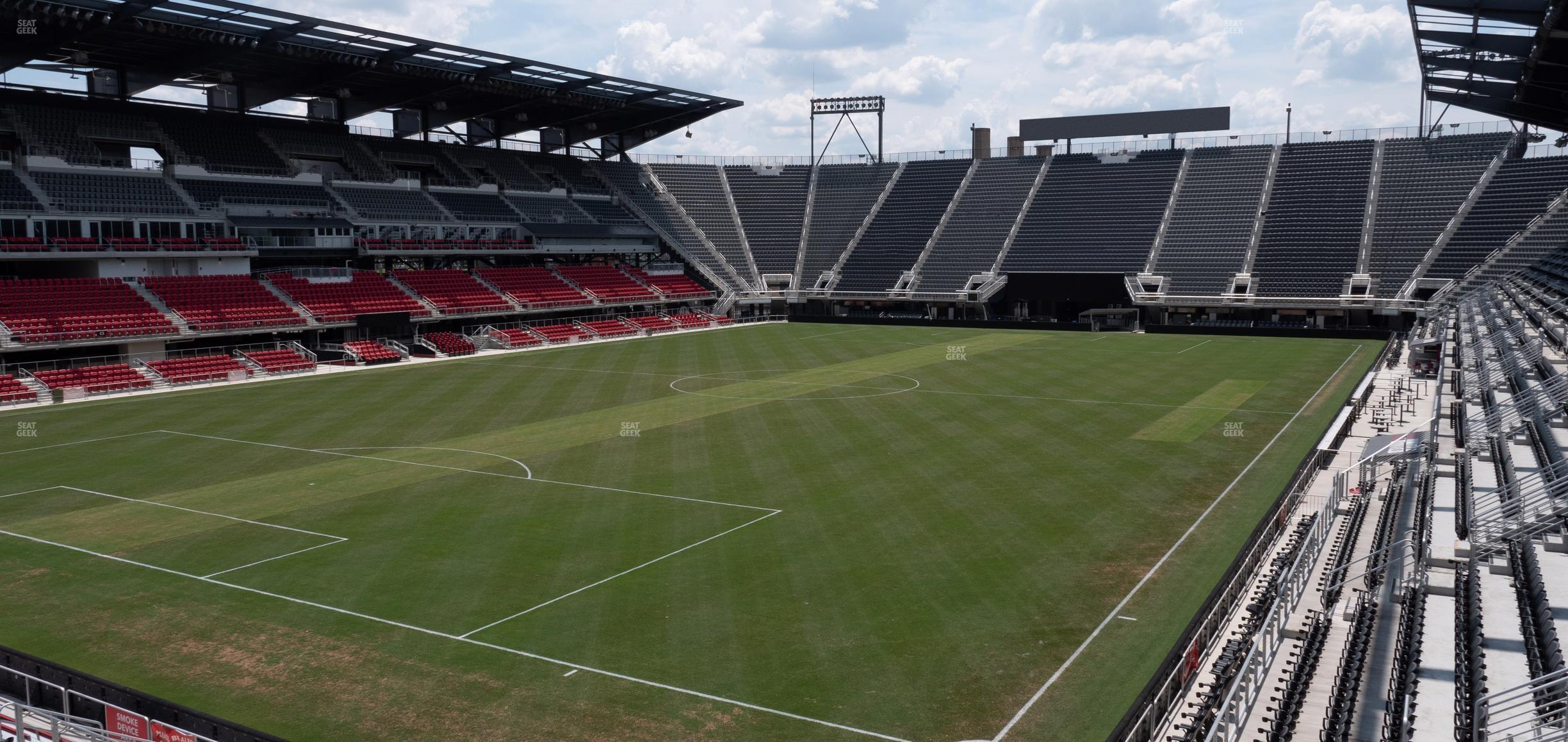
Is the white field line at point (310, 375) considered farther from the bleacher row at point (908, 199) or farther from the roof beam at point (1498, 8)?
the roof beam at point (1498, 8)

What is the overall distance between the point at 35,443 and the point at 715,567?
2413 cm

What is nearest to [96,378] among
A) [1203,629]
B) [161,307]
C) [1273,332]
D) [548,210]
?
[161,307]

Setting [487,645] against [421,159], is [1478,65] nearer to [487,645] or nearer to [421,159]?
[487,645]

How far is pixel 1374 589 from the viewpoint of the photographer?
1560 centimetres

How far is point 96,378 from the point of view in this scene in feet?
138

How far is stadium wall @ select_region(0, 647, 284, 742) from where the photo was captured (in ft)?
36.4

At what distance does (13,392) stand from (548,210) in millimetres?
41894

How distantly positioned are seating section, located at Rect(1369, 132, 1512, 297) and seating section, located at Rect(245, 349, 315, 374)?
62304 mm

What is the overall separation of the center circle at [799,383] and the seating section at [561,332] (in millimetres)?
18154

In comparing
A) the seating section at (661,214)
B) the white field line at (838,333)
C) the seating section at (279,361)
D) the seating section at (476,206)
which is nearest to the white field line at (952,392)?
the seating section at (279,361)

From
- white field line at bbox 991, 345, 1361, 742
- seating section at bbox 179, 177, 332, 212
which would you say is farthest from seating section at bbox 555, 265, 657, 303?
Result: white field line at bbox 991, 345, 1361, 742

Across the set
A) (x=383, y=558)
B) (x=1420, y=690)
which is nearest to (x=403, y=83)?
(x=383, y=558)

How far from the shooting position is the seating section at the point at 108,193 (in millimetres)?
50156

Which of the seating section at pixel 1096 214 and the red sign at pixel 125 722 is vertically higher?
the seating section at pixel 1096 214
